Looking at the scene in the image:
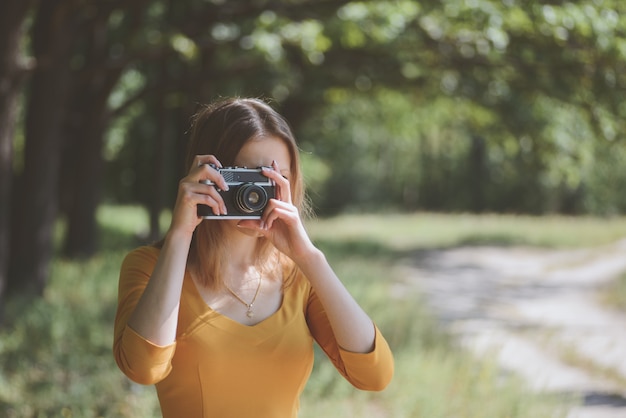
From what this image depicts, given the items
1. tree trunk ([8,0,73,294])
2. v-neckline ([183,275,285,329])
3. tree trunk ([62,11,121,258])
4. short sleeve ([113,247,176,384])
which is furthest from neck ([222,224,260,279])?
tree trunk ([62,11,121,258])

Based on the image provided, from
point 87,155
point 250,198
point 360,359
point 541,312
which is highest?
point 250,198

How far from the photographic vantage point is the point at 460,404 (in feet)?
17.8

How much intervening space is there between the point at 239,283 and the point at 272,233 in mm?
205

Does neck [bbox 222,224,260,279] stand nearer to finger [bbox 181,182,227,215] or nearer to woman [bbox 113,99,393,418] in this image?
woman [bbox 113,99,393,418]

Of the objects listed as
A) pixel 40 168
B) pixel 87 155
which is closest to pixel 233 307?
pixel 40 168

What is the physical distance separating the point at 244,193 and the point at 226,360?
457 millimetres

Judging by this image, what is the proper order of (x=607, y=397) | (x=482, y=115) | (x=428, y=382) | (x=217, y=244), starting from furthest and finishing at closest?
(x=482, y=115), (x=607, y=397), (x=428, y=382), (x=217, y=244)

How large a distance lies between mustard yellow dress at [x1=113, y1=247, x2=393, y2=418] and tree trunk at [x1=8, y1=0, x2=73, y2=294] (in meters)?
7.48

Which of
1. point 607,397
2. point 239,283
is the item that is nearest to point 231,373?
point 239,283

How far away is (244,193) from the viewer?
200 cm

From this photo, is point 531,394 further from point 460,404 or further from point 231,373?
point 231,373

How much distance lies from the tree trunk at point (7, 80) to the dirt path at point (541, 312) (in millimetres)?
4837

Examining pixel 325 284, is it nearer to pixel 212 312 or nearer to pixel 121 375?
pixel 212 312

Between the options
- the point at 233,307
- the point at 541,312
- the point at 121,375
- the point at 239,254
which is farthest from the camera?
the point at 541,312
